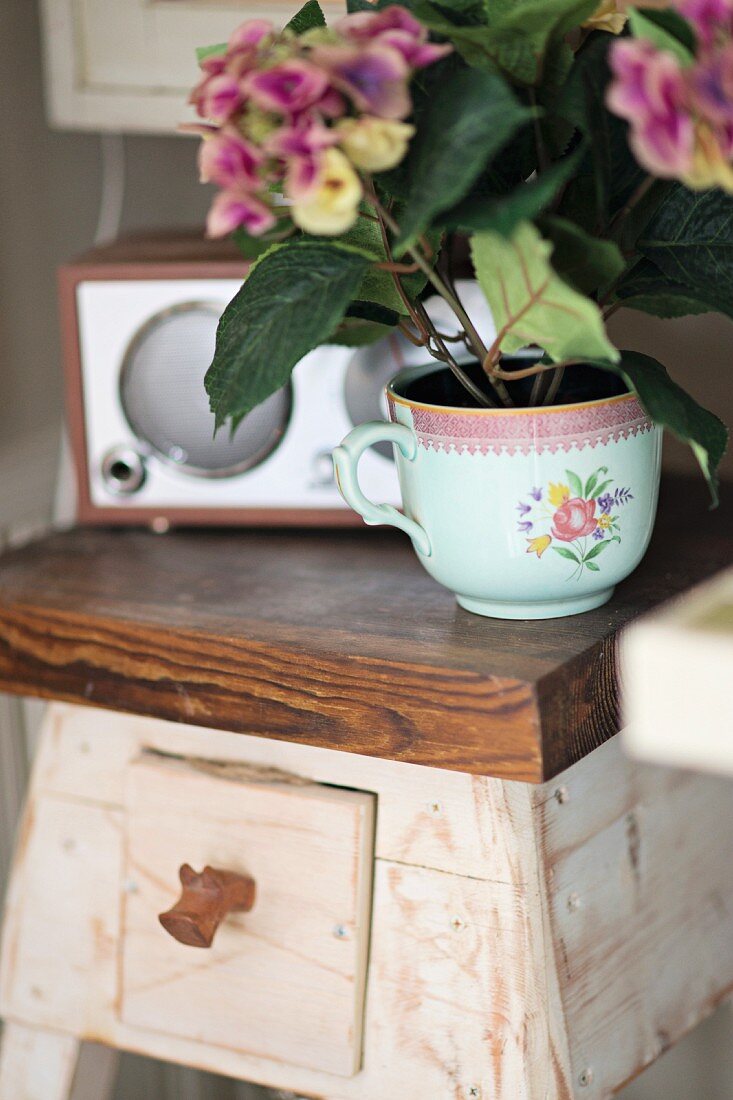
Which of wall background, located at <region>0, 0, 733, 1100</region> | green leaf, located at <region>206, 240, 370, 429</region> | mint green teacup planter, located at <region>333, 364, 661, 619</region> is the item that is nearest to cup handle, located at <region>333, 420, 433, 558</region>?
mint green teacup planter, located at <region>333, 364, 661, 619</region>

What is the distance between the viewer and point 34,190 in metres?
1.23

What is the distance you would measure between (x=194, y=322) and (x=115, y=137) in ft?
1.53

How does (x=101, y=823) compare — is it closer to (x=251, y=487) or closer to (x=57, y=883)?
(x=57, y=883)

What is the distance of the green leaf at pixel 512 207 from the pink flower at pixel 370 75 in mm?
47

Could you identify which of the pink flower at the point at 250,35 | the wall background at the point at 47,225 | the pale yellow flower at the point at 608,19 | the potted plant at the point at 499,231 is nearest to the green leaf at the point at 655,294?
the potted plant at the point at 499,231

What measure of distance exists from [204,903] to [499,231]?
0.43m

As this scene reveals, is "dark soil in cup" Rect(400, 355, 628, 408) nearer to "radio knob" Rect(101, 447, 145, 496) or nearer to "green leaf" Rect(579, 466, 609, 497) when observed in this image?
"green leaf" Rect(579, 466, 609, 497)

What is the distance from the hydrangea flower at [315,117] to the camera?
1.63 ft

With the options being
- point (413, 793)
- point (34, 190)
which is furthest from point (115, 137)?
point (413, 793)

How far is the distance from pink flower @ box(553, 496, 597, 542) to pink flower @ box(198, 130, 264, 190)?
0.24 m

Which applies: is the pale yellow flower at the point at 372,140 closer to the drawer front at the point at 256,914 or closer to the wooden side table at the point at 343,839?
the wooden side table at the point at 343,839

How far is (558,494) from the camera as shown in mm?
664

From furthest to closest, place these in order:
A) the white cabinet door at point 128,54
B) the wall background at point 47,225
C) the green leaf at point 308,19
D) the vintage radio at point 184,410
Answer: the wall background at point 47,225
the white cabinet door at point 128,54
the vintage radio at point 184,410
the green leaf at point 308,19

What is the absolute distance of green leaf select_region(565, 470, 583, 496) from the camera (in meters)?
0.66
